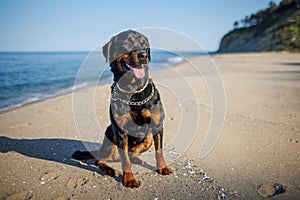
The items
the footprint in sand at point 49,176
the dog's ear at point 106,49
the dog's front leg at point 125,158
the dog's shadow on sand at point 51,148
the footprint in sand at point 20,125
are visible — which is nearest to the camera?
the dog's front leg at point 125,158

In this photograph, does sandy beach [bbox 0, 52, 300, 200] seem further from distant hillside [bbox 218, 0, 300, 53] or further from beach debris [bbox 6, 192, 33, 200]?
distant hillside [bbox 218, 0, 300, 53]

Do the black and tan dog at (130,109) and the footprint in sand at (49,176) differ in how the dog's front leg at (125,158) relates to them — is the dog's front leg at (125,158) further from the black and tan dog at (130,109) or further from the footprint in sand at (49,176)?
the footprint in sand at (49,176)

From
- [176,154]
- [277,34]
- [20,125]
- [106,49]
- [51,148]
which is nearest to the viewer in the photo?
[106,49]

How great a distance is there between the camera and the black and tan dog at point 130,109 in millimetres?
2674

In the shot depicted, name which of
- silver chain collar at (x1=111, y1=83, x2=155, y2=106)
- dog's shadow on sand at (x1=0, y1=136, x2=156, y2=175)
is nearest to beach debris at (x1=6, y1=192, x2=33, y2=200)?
dog's shadow on sand at (x1=0, y1=136, x2=156, y2=175)

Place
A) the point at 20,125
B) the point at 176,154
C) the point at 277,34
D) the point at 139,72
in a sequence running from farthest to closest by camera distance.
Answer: the point at 277,34
the point at 20,125
the point at 176,154
the point at 139,72

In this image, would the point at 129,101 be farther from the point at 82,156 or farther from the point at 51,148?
the point at 51,148

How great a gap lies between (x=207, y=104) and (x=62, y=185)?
449cm

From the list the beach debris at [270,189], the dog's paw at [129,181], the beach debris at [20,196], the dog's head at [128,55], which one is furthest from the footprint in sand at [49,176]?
the beach debris at [270,189]

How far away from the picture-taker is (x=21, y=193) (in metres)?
2.51

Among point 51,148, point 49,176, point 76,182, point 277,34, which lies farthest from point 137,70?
point 277,34

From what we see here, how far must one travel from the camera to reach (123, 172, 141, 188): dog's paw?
2.62 m

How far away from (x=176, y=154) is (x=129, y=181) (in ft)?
3.43

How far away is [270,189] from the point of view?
243 centimetres
